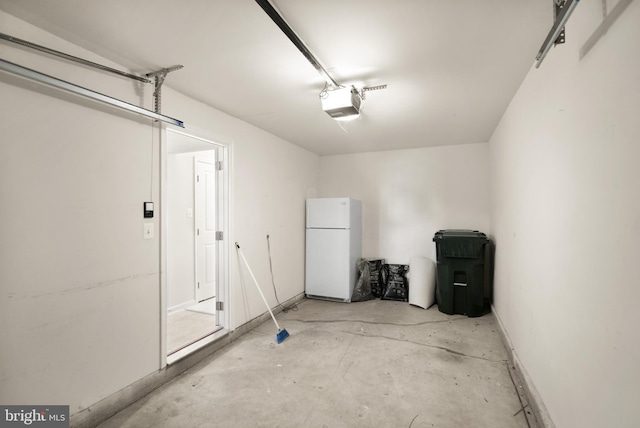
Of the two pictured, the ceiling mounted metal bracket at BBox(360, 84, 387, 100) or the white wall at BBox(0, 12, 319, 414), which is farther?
the ceiling mounted metal bracket at BBox(360, 84, 387, 100)

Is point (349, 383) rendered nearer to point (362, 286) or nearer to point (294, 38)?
point (362, 286)

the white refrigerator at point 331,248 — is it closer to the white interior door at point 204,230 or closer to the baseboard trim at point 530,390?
the white interior door at point 204,230

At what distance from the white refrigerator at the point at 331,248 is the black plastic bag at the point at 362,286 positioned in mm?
78

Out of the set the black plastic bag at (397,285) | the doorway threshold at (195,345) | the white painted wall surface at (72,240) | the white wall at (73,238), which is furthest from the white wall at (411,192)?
the white painted wall surface at (72,240)

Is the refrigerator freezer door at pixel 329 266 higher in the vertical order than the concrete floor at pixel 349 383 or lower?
higher

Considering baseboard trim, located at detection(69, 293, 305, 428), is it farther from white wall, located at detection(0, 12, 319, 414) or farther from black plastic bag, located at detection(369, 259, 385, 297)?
black plastic bag, located at detection(369, 259, 385, 297)

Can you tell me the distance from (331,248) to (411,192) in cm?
165

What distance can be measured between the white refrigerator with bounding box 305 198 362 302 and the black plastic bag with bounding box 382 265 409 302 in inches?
21.0

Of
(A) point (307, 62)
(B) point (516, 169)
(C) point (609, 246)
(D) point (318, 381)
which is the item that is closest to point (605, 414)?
(C) point (609, 246)

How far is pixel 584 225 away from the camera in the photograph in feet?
4.37

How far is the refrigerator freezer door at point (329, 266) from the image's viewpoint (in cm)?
446

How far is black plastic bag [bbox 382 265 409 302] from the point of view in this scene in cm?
451

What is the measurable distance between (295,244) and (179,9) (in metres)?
3.39

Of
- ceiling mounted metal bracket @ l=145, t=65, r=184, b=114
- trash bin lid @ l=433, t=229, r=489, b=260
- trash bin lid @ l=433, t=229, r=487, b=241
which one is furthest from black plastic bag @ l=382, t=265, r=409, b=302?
ceiling mounted metal bracket @ l=145, t=65, r=184, b=114
